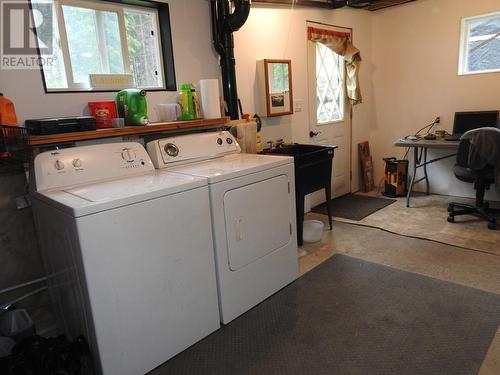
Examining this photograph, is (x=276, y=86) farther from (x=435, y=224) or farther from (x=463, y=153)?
(x=435, y=224)

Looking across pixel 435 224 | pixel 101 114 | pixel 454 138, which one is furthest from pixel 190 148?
pixel 454 138

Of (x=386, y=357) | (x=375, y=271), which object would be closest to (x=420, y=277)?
(x=375, y=271)

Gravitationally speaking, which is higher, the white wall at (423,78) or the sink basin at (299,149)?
the white wall at (423,78)

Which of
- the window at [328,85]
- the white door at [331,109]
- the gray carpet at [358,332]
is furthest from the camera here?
the window at [328,85]

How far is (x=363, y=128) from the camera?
4.85 meters

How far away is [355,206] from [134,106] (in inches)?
117

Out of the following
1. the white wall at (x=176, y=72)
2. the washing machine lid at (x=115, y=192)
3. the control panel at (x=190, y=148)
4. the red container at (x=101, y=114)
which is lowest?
the washing machine lid at (x=115, y=192)

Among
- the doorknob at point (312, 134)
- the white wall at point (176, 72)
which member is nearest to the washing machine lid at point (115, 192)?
the white wall at point (176, 72)

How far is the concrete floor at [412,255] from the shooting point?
2.47m

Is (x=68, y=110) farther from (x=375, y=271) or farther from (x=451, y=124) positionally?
(x=451, y=124)

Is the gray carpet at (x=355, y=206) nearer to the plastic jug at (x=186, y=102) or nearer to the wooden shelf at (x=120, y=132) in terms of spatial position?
the wooden shelf at (x=120, y=132)

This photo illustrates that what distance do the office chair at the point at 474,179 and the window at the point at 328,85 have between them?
5.11 ft

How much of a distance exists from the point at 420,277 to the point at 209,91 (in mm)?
2120

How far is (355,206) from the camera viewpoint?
4215 mm
